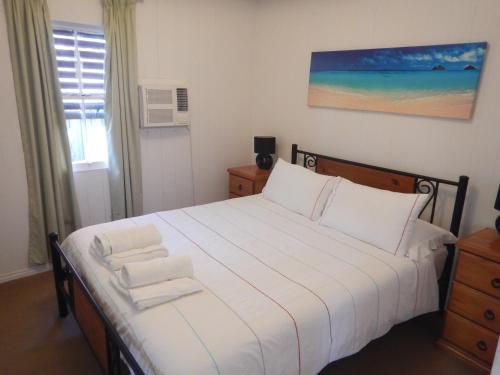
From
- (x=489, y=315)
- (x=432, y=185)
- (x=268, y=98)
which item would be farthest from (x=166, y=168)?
(x=489, y=315)

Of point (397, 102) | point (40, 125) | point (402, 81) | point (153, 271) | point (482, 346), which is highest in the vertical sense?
point (402, 81)

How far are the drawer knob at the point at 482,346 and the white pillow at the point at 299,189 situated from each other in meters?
1.22

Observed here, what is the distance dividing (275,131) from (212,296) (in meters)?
2.48

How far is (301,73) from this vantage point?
132 inches

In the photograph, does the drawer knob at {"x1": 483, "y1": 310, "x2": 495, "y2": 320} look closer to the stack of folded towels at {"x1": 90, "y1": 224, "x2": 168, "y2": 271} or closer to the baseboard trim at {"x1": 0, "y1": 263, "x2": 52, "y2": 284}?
the stack of folded towels at {"x1": 90, "y1": 224, "x2": 168, "y2": 271}

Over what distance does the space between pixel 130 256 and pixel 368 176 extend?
74.8 inches

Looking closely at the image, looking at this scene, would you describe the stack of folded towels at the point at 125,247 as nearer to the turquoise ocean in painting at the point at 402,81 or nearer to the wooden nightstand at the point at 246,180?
the wooden nightstand at the point at 246,180

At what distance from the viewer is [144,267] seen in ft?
5.25

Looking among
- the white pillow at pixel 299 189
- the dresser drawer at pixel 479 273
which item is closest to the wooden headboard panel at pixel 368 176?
the white pillow at pixel 299 189

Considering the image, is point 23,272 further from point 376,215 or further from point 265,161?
point 376,215

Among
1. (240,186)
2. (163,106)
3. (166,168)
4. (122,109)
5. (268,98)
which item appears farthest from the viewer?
(268,98)

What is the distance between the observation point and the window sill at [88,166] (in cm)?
302

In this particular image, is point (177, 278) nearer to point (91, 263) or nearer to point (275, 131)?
point (91, 263)

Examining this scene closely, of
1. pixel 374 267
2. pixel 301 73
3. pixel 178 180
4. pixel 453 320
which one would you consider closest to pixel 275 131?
pixel 301 73
